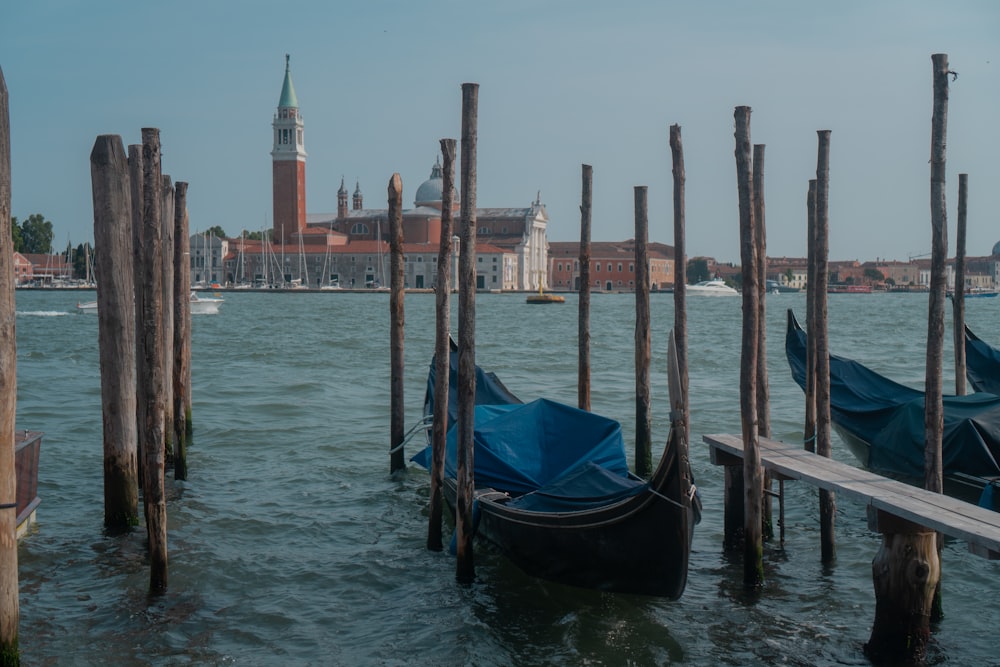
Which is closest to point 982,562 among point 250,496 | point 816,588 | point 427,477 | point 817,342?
point 816,588

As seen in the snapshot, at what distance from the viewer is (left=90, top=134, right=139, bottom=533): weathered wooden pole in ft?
13.5

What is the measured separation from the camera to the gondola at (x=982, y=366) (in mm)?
6734

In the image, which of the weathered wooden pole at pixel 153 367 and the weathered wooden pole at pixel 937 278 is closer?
the weathered wooden pole at pixel 153 367

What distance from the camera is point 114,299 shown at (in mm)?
4172

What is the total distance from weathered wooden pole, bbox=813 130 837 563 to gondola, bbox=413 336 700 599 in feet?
2.79

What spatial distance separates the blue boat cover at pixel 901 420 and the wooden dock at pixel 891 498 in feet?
3.24

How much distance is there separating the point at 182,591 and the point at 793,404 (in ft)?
23.4

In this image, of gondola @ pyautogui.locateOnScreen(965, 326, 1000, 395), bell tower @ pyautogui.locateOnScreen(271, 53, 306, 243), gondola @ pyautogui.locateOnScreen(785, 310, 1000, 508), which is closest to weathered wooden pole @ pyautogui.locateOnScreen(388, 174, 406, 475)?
gondola @ pyautogui.locateOnScreen(785, 310, 1000, 508)

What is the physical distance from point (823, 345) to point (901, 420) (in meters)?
1.12

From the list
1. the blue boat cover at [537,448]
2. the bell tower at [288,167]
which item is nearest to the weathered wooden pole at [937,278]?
the blue boat cover at [537,448]

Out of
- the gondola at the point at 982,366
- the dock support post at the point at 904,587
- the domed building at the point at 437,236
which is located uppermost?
the domed building at the point at 437,236

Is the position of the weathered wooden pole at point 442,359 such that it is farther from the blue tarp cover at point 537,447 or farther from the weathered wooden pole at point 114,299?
the weathered wooden pole at point 114,299

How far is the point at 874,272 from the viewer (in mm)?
80500

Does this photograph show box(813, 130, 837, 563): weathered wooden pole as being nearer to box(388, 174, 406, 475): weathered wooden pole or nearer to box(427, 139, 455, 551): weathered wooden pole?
box(427, 139, 455, 551): weathered wooden pole
